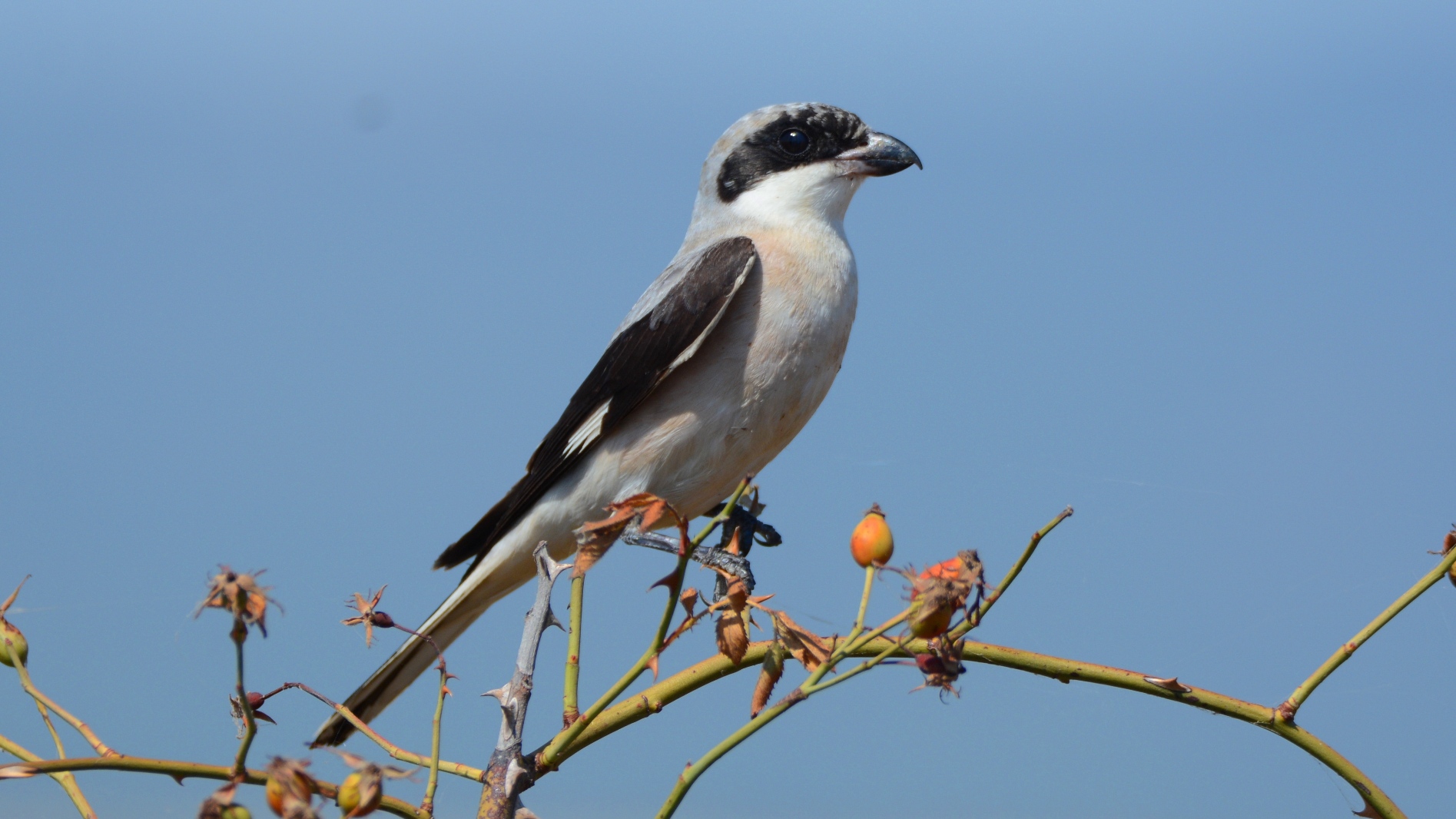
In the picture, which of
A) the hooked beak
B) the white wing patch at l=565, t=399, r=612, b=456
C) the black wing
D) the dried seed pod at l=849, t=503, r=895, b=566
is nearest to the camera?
the dried seed pod at l=849, t=503, r=895, b=566

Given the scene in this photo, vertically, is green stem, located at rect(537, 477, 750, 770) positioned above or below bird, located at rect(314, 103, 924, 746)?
below

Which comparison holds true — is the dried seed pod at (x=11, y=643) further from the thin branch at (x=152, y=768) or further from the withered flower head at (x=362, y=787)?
the withered flower head at (x=362, y=787)

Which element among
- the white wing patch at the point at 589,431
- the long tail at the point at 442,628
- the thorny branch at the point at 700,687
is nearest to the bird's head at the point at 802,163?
the white wing patch at the point at 589,431

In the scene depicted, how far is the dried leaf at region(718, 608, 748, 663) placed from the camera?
1.29m

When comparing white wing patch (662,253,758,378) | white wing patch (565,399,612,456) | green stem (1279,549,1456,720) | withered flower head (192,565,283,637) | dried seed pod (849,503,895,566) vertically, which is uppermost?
white wing patch (662,253,758,378)

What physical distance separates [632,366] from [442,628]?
987 mm

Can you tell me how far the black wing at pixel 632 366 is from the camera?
267 cm

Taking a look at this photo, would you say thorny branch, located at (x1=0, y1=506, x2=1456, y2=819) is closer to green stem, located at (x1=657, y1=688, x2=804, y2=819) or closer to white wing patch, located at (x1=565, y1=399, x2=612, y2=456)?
green stem, located at (x1=657, y1=688, x2=804, y2=819)

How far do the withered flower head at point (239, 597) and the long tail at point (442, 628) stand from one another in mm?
1518

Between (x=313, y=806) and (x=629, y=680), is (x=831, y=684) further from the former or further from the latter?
(x=313, y=806)

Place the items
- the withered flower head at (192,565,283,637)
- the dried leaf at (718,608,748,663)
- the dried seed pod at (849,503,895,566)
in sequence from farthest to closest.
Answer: the dried leaf at (718,608,748,663) < the dried seed pod at (849,503,895,566) < the withered flower head at (192,565,283,637)

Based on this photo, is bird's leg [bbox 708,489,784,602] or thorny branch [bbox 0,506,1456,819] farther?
bird's leg [bbox 708,489,784,602]

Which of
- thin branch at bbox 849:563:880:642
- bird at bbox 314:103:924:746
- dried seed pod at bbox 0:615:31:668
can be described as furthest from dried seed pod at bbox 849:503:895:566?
bird at bbox 314:103:924:746

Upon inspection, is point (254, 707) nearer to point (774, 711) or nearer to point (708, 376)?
point (774, 711)
